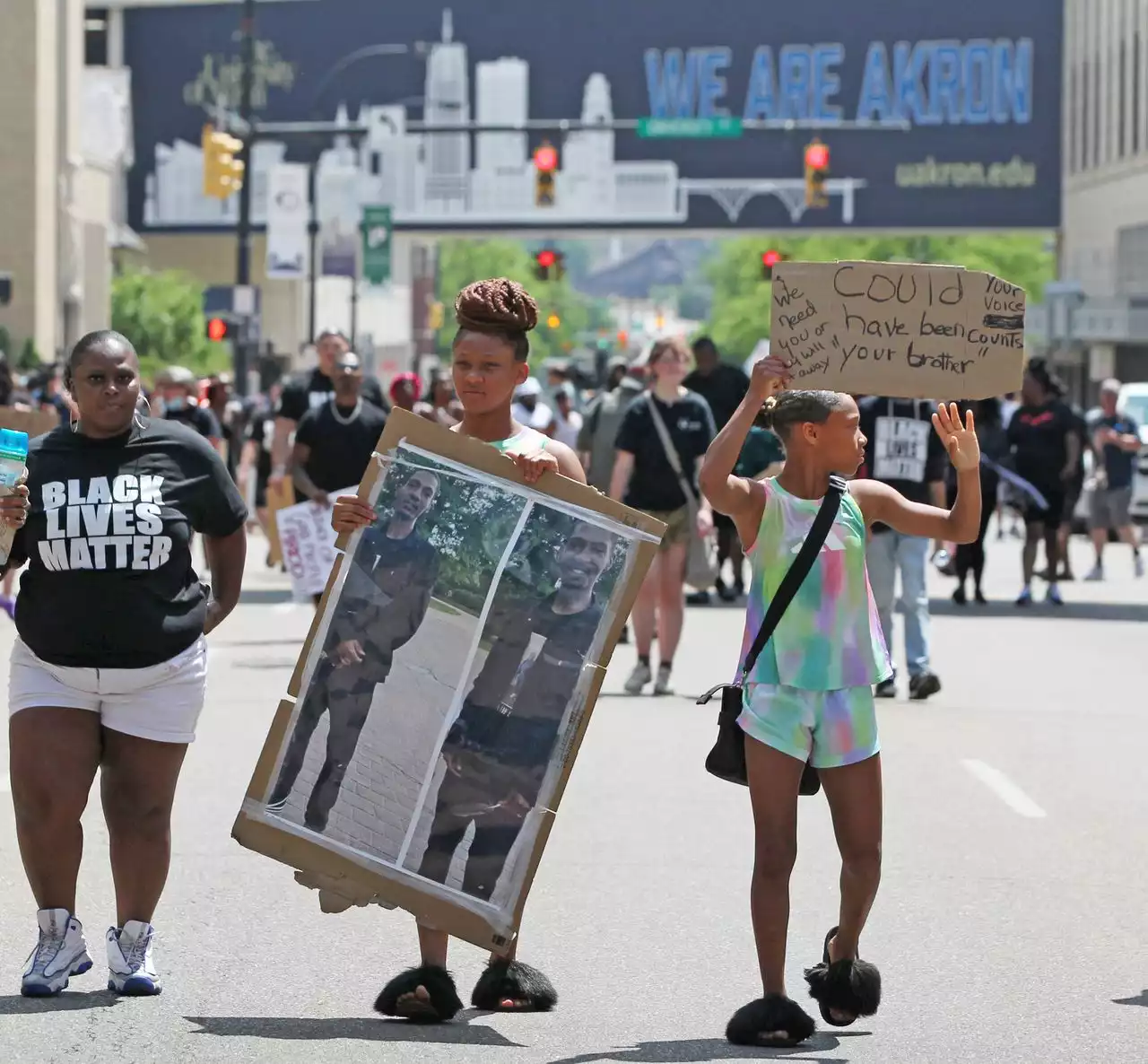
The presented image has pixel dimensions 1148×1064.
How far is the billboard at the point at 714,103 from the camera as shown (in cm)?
6950

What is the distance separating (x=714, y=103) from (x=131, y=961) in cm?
6532

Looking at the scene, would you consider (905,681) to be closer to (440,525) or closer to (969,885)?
(969,885)

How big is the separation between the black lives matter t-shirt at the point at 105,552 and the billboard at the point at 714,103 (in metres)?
61.8

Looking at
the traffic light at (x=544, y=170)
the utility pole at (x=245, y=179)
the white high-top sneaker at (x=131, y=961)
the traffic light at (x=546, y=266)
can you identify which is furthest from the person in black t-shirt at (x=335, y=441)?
the traffic light at (x=546, y=266)

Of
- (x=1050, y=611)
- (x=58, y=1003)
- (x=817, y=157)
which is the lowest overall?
(x=1050, y=611)

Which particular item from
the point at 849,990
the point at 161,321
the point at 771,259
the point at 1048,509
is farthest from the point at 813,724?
the point at 161,321

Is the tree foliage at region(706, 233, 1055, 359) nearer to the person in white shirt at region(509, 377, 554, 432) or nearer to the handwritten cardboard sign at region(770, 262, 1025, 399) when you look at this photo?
the person in white shirt at region(509, 377, 554, 432)

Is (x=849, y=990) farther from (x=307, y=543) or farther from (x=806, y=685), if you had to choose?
(x=307, y=543)

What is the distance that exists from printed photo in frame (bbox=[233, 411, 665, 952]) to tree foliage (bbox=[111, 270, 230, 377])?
5966 centimetres

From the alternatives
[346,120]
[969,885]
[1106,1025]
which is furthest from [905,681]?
[346,120]

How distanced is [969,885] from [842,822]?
2411mm

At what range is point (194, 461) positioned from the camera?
22.0ft

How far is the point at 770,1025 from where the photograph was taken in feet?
20.3

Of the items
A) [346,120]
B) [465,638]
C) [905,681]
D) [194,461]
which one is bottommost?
[905,681]
